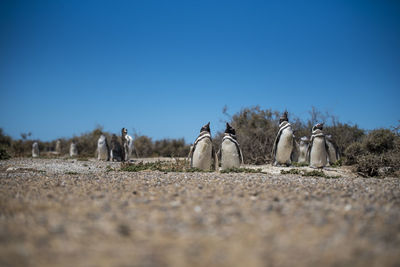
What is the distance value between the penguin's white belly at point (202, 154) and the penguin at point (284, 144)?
3434mm

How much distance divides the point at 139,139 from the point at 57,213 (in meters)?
23.8

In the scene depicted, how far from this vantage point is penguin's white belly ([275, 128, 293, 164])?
38.2 ft

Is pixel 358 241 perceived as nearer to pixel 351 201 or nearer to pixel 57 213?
pixel 351 201

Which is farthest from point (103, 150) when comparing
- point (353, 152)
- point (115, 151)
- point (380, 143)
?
point (380, 143)

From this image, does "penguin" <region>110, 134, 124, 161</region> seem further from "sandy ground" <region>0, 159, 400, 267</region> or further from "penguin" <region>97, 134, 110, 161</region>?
"sandy ground" <region>0, 159, 400, 267</region>

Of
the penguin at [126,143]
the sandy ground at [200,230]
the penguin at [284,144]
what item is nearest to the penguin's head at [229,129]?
the penguin at [284,144]

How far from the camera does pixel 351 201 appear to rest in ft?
14.1

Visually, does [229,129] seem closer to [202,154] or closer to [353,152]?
[202,154]

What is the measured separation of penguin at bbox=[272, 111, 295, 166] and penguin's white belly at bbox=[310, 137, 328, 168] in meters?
0.87

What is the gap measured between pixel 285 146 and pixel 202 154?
3866 millimetres

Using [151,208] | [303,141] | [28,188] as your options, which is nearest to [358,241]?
[151,208]

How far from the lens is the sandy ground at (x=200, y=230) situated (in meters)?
2.34

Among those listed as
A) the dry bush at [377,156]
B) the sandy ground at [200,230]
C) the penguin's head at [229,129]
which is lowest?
the sandy ground at [200,230]

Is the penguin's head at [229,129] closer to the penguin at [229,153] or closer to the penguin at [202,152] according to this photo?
the penguin at [229,153]
